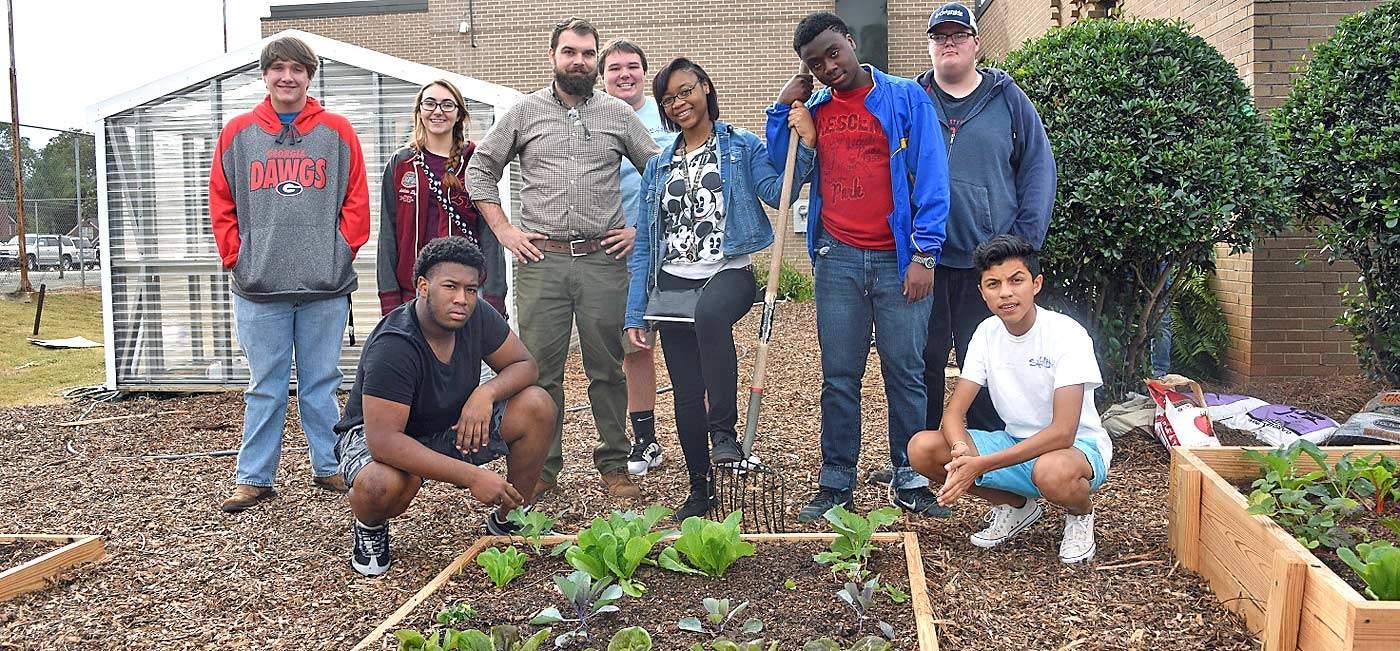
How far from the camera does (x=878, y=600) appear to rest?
317 cm

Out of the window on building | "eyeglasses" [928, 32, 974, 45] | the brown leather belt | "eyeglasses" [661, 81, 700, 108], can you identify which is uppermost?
the window on building

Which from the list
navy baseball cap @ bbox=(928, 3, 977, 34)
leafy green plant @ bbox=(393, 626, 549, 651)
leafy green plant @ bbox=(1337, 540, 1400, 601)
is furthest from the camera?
navy baseball cap @ bbox=(928, 3, 977, 34)

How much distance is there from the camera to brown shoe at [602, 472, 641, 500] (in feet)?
15.3

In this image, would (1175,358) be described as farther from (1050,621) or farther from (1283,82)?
(1050,621)

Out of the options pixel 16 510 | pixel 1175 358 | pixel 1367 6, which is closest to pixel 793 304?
pixel 1175 358

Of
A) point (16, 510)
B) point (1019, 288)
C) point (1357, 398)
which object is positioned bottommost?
point (16, 510)

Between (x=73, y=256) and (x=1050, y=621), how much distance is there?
29033 millimetres

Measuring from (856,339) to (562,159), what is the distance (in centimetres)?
140

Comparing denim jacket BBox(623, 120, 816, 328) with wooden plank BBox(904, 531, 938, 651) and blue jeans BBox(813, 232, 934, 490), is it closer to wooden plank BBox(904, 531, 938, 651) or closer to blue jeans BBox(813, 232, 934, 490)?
blue jeans BBox(813, 232, 934, 490)

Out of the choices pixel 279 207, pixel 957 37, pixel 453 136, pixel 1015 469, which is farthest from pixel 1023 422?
pixel 279 207

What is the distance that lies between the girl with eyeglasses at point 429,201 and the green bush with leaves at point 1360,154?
3.84 m

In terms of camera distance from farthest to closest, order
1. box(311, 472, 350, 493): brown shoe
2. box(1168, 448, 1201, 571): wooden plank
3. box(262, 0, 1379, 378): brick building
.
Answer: box(262, 0, 1379, 378): brick building → box(311, 472, 350, 493): brown shoe → box(1168, 448, 1201, 571): wooden plank

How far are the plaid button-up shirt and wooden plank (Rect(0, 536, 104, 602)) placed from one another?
6.35ft

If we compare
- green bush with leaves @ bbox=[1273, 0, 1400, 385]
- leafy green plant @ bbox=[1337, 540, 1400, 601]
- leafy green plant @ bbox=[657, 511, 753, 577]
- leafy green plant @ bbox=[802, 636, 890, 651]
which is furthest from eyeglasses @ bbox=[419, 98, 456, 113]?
green bush with leaves @ bbox=[1273, 0, 1400, 385]
